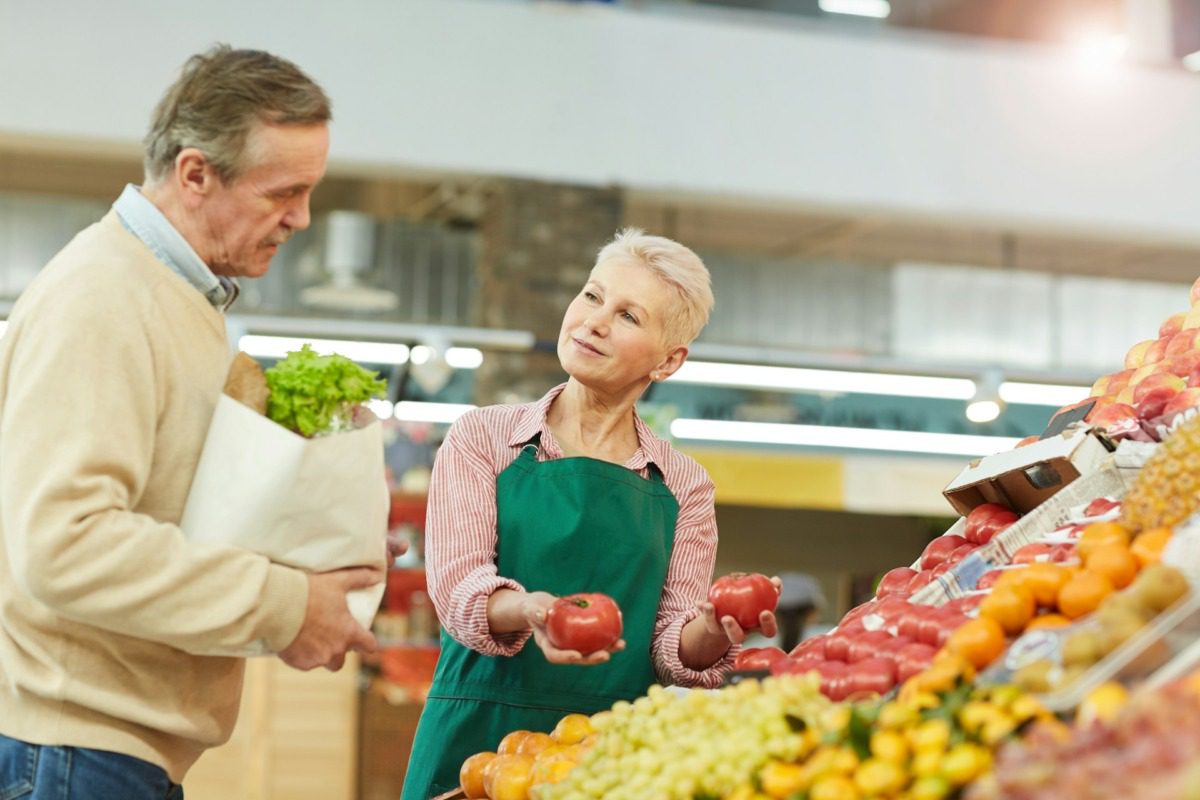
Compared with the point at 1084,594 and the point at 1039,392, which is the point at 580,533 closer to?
the point at 1084,594

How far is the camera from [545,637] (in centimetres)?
217

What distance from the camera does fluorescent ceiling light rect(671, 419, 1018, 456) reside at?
897 cm

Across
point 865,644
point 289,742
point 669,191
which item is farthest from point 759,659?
point 669,191

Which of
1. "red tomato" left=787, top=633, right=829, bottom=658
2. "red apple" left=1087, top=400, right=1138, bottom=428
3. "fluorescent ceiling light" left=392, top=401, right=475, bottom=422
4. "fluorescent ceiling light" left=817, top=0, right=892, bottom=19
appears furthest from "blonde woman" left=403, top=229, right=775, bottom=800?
"fluorescent ceiling light" left=817, top=0, right=892, bottom=19

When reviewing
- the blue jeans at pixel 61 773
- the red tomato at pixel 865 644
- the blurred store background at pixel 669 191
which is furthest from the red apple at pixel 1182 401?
the blurred store background at pixel 669 191

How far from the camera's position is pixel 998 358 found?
28.6 feet

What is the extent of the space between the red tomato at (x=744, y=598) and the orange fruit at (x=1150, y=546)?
611 mm

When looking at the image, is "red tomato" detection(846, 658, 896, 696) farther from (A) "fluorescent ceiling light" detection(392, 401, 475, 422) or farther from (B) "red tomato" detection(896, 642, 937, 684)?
(A) "fluorescent ceiling light" detection(392, 401, 475, 422)

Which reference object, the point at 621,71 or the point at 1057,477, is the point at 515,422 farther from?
the point at 621,71

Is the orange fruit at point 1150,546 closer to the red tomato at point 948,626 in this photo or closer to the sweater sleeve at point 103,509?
the red tomato at point 948,626

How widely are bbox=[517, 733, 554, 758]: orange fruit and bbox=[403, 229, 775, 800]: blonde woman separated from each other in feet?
0.53

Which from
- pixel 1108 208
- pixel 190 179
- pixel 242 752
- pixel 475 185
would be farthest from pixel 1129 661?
pixel 1108 208

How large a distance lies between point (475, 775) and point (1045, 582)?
2.96 feet

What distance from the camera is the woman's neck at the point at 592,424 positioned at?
262cm
